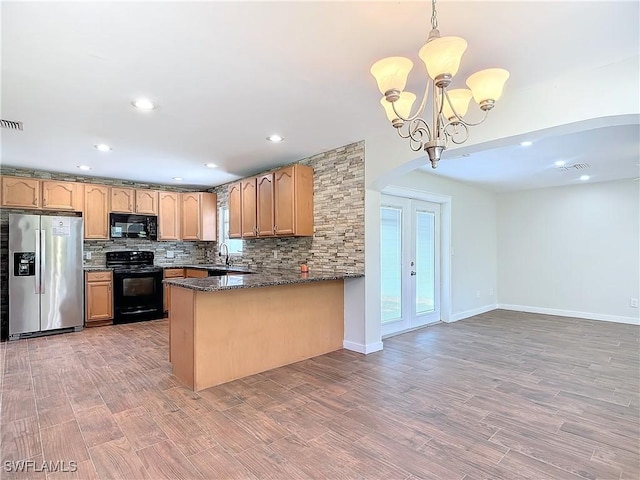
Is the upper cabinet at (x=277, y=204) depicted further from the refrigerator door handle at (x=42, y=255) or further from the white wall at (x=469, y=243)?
the refrigerator door handle at (x=42, y=255)

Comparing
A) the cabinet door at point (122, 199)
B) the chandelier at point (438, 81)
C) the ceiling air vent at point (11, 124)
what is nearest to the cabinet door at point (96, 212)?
the cabinet door at point (122, 199)

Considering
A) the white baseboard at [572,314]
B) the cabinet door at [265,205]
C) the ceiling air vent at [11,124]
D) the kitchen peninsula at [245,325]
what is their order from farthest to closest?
1. the white baseboard at [572,314]
2. the cabinet door at [265,205]
3. the ceiling air vent at [11,124]
4. the kitchen peninsula at [245,325]

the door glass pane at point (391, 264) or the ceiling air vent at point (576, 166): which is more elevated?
the ceiling air vent at point (576, 166)

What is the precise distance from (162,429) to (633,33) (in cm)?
384

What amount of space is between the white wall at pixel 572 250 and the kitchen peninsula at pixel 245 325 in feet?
16.0

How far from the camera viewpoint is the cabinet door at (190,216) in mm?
6566

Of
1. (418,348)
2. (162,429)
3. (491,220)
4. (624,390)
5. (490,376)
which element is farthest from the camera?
(491,220)

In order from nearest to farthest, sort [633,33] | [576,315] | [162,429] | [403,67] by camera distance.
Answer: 1. [403,67]
2. [633,33]
3. [162,429]
4. [576,315]

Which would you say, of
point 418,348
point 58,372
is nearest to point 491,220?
point 418,348

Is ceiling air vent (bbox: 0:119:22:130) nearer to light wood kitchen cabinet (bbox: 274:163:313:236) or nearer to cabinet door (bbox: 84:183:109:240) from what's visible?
cabinet door (bbox: 84:183:109:240)

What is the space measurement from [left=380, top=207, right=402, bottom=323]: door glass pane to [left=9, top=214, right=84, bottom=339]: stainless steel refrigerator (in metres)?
4.54

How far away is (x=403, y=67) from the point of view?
173 cm

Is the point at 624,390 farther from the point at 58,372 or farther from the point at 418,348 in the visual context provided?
the point at 58,372

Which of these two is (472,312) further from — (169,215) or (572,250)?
(169,215)
